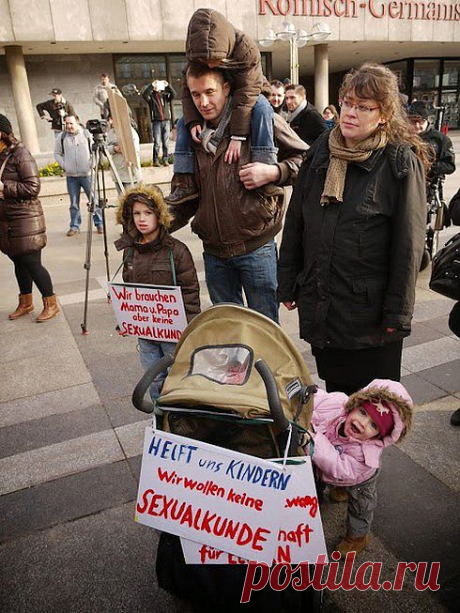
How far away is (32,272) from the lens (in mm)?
5027

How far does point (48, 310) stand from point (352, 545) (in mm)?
3967

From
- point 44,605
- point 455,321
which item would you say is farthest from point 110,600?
point 455,321

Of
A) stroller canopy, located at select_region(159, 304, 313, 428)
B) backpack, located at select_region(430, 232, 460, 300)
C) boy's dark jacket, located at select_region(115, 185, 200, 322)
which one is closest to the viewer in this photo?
stroller canopy, located at select_region(159, 304, 313, 428)

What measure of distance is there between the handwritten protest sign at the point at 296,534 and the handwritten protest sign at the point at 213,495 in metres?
0.03

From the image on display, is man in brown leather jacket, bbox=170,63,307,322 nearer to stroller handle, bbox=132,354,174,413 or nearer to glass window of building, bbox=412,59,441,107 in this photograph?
stroller handle, bbox=132,354,174,413

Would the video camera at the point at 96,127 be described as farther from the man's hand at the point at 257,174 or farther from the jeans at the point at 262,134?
the man's hand at the point at 257,174

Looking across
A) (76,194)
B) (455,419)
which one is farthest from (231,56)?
(76,194)

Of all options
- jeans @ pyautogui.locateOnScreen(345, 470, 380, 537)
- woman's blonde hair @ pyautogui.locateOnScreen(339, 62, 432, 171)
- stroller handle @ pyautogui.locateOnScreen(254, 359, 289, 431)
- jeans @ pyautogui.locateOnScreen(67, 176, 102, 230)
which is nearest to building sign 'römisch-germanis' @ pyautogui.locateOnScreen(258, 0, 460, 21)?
jeans @ pyautogui.locateOnScreen(67, 176, 102, 230)

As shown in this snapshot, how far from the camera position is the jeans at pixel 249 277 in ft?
9.77

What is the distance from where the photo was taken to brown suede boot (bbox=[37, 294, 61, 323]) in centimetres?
521

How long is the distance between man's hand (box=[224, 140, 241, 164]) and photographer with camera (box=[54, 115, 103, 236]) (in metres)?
6.28

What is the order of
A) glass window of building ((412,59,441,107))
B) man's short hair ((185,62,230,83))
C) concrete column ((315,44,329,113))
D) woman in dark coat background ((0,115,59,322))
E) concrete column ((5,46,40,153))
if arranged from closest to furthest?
man's short hair ((185,62,230,83)) < woman in dark coat background ((0,115,59,322)) < concrete column ((5,46,40,153)) < concrete column ((315,44,329,113)) < glass window of building ((412,59,441,107))

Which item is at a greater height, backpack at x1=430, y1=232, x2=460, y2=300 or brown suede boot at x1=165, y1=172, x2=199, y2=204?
brown suede boot at x1=165, y1=172, x2=199, y2=204

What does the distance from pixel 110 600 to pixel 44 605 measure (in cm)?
27
